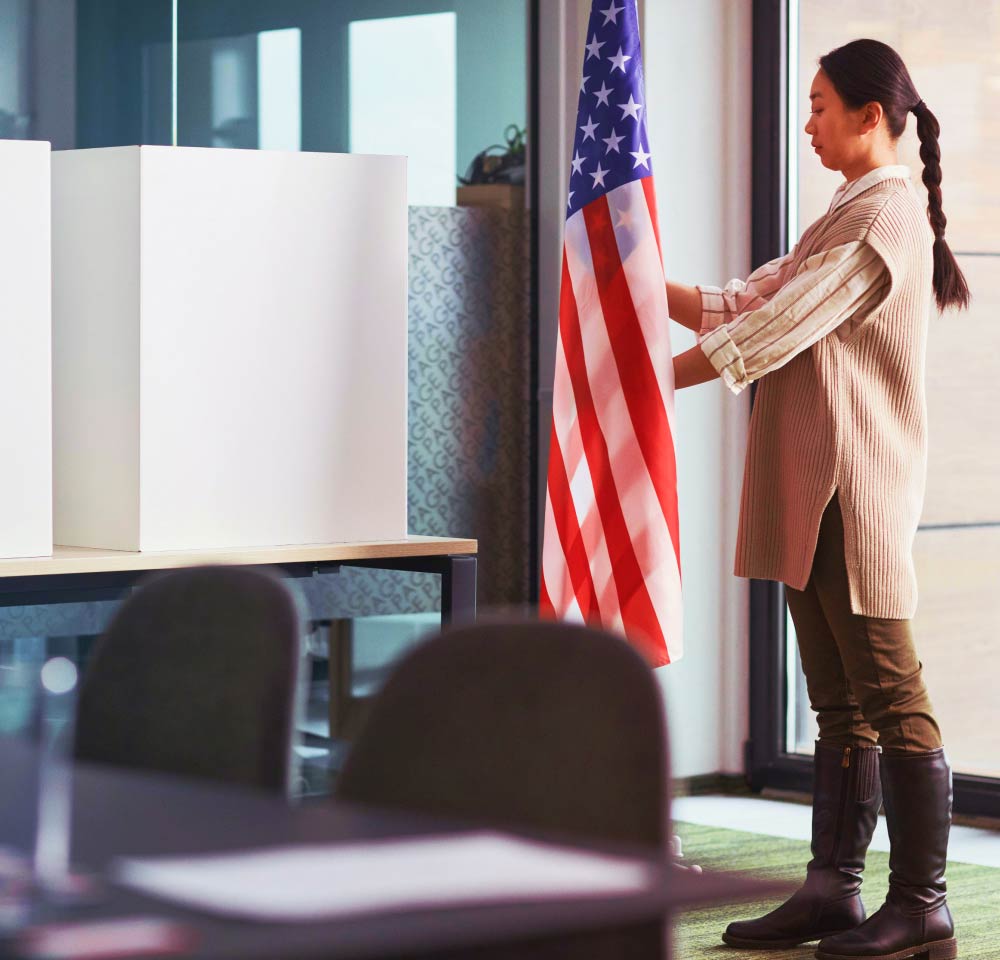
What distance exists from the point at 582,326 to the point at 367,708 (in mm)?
2159

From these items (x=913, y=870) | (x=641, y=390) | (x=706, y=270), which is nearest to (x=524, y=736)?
(x=913, y=870)

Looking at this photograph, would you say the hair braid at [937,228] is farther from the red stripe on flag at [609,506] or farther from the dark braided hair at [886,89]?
the red stripe on flag at [609,506]

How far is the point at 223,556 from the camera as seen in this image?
9.61ft

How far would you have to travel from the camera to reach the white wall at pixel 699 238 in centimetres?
426

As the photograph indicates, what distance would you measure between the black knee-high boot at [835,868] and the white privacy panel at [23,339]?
4.50 ft

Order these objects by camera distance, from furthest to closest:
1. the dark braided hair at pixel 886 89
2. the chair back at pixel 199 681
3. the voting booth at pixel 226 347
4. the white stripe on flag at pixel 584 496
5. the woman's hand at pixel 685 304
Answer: the white stripe on flag at pixel 584 496
the woman's hand at pixel 685 304
the voting booth at pixel 226 347
the dark braided hair at pixel 886 89
the chair back at pixel 199 681

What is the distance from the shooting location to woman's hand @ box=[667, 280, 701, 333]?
3.18 m

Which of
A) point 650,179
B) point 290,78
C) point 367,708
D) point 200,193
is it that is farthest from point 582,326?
point 367,708

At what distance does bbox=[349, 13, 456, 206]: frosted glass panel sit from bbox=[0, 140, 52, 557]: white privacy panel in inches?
57.6

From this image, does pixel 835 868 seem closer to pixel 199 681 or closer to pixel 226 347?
pixel 226 347

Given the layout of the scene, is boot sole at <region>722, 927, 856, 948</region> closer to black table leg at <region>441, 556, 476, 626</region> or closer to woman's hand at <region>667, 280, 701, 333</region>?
black table leg at <region>441, 556, 476, 626</region>

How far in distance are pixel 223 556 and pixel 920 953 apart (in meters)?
1.34

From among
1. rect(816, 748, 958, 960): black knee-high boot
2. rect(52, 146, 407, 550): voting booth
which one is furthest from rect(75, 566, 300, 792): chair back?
rect(816, 748, 958, 960): black knee-high boot

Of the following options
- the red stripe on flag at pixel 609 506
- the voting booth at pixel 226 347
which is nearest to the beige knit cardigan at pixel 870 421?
the red stripe on flag at pixel 609 506
